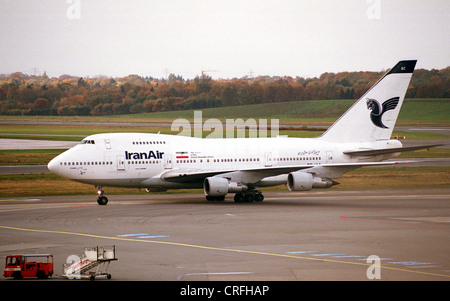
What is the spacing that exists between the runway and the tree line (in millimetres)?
86858

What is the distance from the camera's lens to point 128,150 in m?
41.8

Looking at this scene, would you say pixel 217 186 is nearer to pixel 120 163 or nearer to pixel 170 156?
pixel 170 156

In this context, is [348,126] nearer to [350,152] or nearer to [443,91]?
[350,152]

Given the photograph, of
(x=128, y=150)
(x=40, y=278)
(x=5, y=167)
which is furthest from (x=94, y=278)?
(x=5, y=167)

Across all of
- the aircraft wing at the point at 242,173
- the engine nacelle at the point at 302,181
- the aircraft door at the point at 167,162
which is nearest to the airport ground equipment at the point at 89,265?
the aircraft wing at the point at 242,173

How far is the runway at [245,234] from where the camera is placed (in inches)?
870

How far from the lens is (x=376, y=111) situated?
46.5 metres

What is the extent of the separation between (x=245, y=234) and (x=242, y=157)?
47.9 ft

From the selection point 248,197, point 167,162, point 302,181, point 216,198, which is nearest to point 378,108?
point 302,181

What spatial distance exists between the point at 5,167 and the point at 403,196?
130 feet

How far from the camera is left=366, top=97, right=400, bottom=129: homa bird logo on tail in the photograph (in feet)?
152

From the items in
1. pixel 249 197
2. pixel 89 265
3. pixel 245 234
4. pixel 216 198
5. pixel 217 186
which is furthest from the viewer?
pixel 216 198

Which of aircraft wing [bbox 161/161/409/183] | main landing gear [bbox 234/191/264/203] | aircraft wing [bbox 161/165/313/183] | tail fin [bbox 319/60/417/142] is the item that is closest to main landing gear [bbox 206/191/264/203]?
main landing gear [bbox 234/191/264/203]

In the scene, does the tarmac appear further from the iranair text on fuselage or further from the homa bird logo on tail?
the homa bird logo on tail
